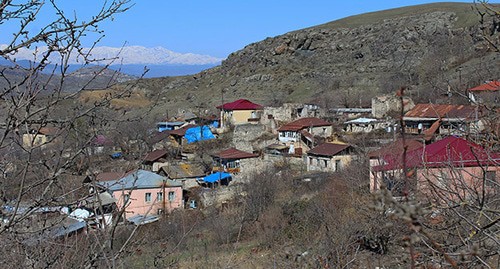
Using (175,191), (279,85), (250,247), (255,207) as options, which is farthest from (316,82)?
(250,247)

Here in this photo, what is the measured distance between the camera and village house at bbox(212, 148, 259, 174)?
22.4 metres

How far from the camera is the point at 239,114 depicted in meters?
31.6

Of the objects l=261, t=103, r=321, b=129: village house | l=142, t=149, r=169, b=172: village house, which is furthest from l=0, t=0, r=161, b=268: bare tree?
l=261, t=103, r=321, b=129: village house

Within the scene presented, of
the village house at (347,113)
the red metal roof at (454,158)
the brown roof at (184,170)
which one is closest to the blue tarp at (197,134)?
the brown roof at (184,170)

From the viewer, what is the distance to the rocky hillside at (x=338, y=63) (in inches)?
1464

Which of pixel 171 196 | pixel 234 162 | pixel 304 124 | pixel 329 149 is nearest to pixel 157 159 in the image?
pixel 234 162

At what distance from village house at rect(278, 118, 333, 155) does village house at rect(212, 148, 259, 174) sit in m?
2.13

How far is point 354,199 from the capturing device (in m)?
12.8

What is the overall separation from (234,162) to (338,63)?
2691 centimetres

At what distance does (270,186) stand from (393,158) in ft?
19.5

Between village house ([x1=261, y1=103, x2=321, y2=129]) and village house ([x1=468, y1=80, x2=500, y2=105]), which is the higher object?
village house ([x1=468, y1=80, x2=500, y2=105])

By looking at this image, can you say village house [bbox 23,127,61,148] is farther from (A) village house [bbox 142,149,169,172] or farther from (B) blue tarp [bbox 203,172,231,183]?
(A) village house [bbox 142,149,169,172]

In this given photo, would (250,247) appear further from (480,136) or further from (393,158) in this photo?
(480,136)

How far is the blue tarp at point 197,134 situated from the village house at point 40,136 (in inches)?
983
